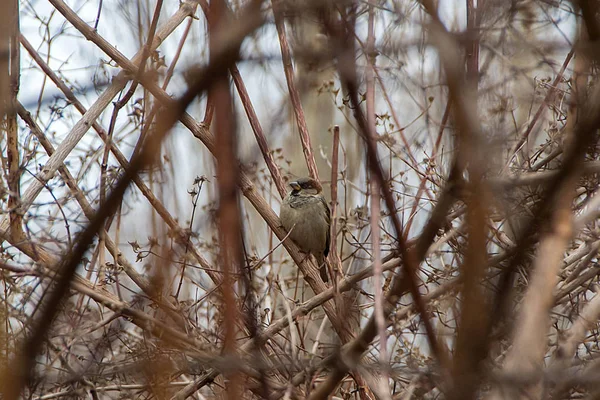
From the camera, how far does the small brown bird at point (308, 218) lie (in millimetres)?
5258

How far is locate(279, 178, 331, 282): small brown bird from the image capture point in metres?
5.26

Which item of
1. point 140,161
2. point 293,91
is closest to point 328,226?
point 293,91

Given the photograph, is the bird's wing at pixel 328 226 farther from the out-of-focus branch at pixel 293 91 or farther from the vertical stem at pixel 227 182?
the vertical stem at pixel 227 182

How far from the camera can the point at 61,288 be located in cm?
95

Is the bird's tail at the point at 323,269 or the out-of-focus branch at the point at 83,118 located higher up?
the bird's tail at the point at 323,269

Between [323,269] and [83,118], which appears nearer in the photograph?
[83,118]

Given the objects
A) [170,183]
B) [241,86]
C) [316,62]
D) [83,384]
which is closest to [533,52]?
[241,86]

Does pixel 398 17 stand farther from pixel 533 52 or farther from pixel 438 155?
pixel 438 155

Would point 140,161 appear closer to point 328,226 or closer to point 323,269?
point 323,269

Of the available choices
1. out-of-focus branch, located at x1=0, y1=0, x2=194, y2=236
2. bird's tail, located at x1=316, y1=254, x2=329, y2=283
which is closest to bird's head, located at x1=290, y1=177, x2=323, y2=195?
bird's tail, located at x1=316, y1=254, x2=329, y2=283

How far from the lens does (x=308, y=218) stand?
5551 mm

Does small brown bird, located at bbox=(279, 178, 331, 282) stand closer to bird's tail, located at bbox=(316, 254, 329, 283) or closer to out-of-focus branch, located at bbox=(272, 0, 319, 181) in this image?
bird's tail, located at bbox=(316, 254, 329, 283)

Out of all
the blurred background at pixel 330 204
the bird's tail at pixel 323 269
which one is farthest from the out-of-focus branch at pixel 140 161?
the bird's tail at pixel 323 269

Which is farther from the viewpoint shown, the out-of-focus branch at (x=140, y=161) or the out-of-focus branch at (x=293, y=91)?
the out-of-focus branch at (x=293, y=91)
